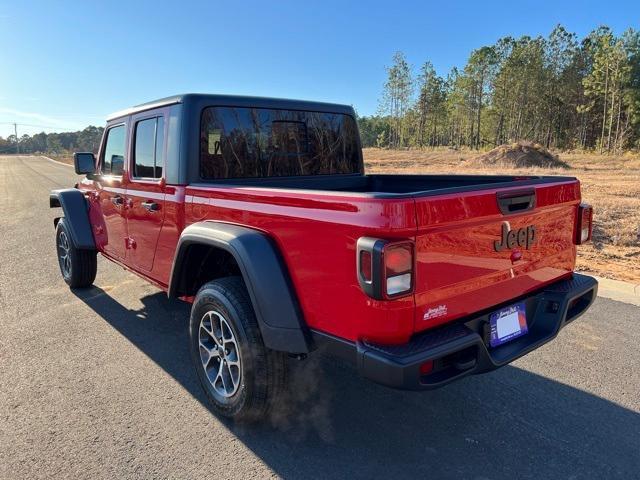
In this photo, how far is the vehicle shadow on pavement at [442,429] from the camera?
249 cm

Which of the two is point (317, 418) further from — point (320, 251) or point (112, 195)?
point (112, 195)

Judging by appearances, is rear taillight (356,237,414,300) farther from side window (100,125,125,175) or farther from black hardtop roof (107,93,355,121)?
side window (100,125,125,175)

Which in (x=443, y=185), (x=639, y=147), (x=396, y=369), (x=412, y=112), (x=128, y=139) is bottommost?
(x=396, y=369)

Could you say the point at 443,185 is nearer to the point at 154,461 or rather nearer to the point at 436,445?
the point at 436,445

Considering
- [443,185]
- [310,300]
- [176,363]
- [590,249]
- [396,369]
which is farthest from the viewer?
[590,249]

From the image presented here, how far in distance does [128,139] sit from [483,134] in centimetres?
6829

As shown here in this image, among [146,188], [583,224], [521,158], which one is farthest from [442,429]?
[521,158]

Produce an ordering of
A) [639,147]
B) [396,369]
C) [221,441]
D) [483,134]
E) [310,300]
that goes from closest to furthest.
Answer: [396,369], [310,300], [221,441], [639,147], [483,134]

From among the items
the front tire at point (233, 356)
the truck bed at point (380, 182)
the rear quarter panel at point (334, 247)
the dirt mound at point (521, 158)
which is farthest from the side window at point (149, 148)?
the dirt mound at point (521, 158)

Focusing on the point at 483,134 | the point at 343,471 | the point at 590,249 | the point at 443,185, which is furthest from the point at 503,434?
the point at 483,134

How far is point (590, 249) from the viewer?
7125 millimetres

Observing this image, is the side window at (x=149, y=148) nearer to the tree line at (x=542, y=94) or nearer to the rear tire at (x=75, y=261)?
the rear tire at (x=75, y=261)

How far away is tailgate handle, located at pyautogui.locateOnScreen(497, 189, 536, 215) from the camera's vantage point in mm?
2449

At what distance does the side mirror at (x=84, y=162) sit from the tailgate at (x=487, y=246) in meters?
4.03
